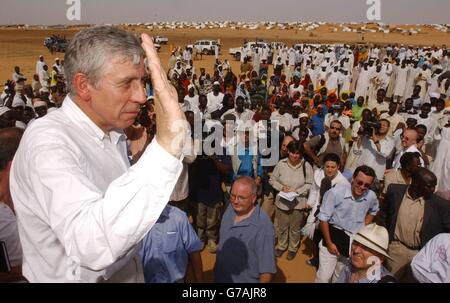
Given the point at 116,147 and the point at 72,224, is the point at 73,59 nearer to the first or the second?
the point at 116,147

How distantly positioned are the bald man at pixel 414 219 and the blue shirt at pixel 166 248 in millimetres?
2160

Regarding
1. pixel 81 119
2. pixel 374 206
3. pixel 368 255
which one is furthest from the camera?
pixel 374 206

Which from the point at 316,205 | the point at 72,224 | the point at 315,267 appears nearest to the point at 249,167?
the point at 316,205

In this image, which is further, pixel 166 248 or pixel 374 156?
pixel 374 156

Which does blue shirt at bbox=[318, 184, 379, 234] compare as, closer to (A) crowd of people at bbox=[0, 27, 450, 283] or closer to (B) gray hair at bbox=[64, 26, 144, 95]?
(A) crowd of people at bbox=[0, 27, 450, 283]

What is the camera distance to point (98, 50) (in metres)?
1.10

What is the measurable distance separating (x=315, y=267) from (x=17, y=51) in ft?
107

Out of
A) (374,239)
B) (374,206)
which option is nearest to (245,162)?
(374,206)

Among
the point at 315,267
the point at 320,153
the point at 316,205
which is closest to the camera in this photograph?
the point at 316,205

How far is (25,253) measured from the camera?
3.95 feet

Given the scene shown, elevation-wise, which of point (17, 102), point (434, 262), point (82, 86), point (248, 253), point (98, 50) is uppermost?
point (98, 50)

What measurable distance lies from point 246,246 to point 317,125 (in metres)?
4.72

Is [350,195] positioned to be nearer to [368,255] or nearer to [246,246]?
[368,255]
